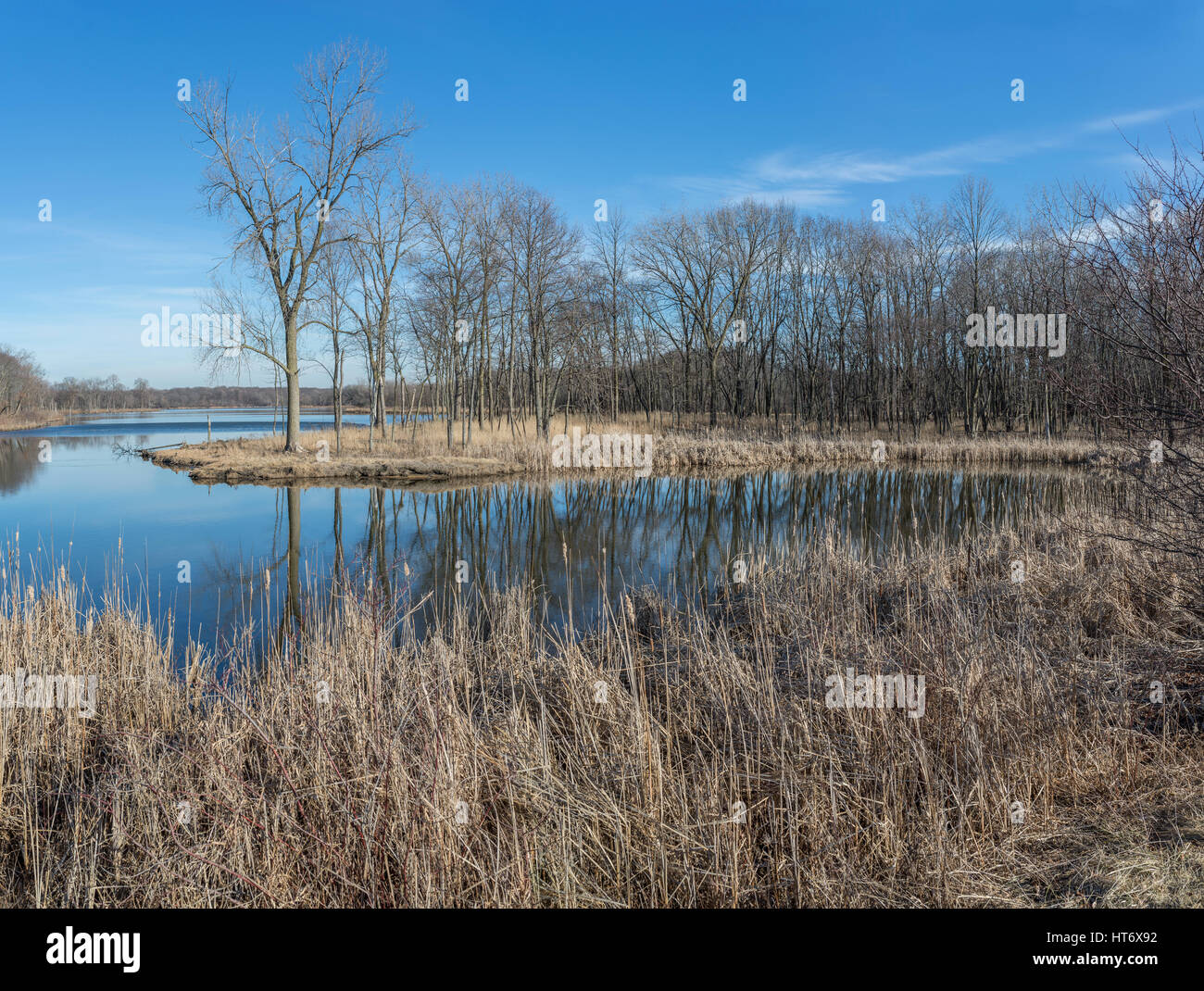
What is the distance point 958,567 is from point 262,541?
11.4 metres

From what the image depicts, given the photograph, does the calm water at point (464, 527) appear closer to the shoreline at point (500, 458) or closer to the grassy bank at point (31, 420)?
the shoreline at point (500, 458)

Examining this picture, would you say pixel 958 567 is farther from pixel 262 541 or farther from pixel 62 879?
pixel 262 541

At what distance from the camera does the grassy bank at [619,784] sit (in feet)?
9.85

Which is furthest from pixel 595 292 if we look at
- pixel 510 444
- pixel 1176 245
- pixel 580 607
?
pixel 1176 245

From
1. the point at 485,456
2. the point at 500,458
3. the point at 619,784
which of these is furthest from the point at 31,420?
the point at 619,784

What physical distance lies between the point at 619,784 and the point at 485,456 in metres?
21.9

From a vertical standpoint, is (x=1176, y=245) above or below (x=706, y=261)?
below

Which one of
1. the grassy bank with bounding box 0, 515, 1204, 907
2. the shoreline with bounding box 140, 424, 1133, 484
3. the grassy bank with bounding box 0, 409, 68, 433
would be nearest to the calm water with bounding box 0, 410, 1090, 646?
the grassy bank with bounding box 0, 515, 1204, 907

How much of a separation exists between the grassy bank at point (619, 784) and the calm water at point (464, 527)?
5.33 ft

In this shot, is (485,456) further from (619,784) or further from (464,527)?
(619,784)

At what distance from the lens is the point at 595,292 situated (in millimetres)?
39719

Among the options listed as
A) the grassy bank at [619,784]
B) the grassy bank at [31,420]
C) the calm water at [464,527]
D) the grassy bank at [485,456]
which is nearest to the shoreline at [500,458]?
the grassy bank at [485,456]

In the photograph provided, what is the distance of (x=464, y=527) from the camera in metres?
14.4

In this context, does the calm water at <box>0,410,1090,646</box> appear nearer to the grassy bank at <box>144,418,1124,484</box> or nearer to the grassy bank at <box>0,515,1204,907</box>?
the grassy bank at <box>0,515,1204,907</box>
